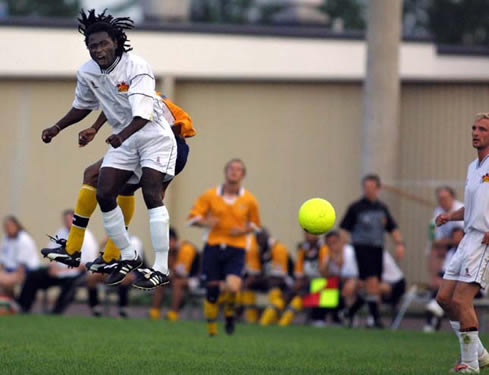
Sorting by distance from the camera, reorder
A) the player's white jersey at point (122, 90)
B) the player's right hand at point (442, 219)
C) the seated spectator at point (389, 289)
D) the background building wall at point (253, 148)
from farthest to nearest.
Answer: the background building wall at point (253, 148), the seated spectator at point (389, 289), the player's right hand at point (442, 219), the player's white jersey at point (122, 90)

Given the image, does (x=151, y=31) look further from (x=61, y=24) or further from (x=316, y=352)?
(x=316, y=352)

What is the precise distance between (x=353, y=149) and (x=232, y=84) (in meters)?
2.97

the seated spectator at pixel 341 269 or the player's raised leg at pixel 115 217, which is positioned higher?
the player's raised leg at pixel 115 217

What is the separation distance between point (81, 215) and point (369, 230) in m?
9.39

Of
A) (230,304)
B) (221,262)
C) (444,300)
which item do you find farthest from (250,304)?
(444,300)

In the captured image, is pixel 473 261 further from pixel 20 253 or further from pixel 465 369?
pixel 20 253

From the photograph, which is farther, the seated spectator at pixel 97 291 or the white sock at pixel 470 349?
the seated spectator at pixel 97 291

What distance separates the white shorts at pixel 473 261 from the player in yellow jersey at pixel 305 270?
9.44m

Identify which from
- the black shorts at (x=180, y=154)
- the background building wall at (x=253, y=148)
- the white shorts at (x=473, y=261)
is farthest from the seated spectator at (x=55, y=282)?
the white shorts at (x=473, y=261)

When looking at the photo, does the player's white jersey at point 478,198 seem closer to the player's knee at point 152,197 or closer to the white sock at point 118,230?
the player's knee at point 152,197

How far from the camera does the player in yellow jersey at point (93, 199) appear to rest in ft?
37.4

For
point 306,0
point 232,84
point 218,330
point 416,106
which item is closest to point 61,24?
point 232,84

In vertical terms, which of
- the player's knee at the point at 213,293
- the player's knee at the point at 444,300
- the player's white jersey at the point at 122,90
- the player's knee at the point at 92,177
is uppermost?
the player's white jersey at the point at 122,90

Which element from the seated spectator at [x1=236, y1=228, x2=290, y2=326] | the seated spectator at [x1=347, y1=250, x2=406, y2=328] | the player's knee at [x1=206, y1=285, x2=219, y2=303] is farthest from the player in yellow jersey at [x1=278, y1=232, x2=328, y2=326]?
the player's knee at [x1=206, y1=285, x2=219, y2=303]
